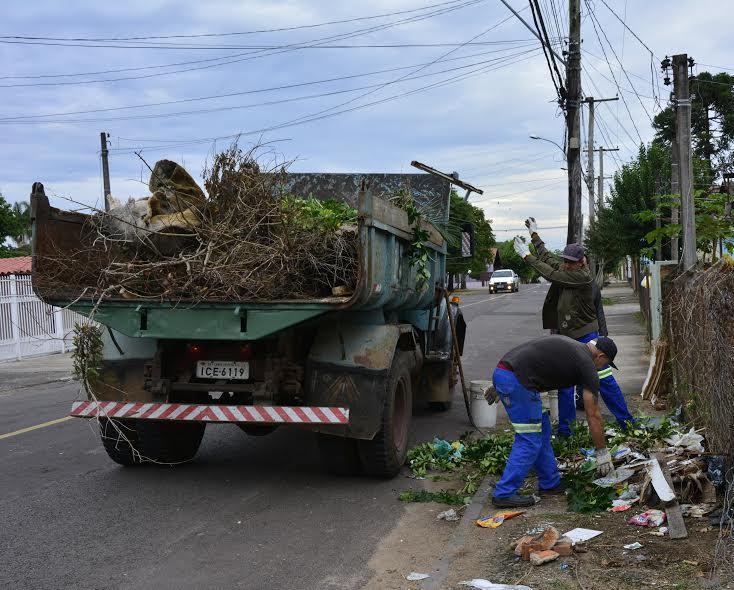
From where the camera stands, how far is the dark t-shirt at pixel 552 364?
222 inches

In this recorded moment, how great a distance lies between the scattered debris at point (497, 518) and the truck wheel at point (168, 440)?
2.87 metres

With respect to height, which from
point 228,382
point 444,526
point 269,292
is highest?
point 269,292

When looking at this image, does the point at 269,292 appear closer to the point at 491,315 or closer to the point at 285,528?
the point at 285,528

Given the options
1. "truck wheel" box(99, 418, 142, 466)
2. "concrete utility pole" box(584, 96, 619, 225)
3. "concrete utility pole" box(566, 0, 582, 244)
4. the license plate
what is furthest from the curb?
"concrete utility pole" box(584, 96, 619, 225)

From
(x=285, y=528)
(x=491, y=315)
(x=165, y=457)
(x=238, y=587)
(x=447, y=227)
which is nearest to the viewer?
(x=238, y=587)

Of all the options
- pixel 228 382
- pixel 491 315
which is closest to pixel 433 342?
pixel 228 382

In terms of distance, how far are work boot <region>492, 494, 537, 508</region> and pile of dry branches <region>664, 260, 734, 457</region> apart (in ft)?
4.07

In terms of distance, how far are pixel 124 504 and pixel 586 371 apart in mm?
3479

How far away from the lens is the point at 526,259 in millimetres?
8266

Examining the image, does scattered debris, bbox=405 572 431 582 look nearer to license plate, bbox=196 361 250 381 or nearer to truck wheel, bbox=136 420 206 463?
license plate, bbox=196 361 250 381

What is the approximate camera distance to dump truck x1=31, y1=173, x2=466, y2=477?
587cm

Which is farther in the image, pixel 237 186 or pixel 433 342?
pixel 433 342

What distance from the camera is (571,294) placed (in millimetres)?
8148

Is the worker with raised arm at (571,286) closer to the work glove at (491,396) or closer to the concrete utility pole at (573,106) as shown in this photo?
the work glove at (491,396)
